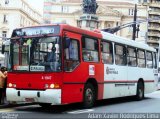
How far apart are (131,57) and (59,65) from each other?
256 inches

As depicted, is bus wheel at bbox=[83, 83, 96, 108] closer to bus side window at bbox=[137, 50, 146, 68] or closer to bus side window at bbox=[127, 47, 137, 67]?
bus side window at bbox=[127, 47, 137, 67]

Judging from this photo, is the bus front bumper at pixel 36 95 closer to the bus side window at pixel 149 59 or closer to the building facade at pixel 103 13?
the bus side window at pixel 149 59

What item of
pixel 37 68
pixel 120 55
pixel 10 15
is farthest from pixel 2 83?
pixel 10 15

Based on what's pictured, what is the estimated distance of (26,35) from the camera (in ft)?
50.6

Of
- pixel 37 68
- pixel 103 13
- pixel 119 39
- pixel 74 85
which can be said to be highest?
pixel 103 13

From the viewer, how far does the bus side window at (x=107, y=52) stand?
57.4 feet

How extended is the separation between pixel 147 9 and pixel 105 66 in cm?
10273

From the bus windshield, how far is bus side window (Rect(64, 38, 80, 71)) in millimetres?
353

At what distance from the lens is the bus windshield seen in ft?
48.0

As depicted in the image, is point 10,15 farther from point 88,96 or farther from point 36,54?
point 36,54

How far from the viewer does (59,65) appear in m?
14.5

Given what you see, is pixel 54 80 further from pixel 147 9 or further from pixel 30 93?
pixel 147 9

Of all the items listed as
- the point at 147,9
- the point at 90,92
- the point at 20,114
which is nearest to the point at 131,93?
the point at 90,92

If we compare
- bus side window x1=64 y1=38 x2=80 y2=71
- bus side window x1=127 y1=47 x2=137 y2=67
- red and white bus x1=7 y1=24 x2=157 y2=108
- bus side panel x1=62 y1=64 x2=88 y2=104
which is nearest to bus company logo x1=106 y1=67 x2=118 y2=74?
red and white bus x1=7 y1=24 x2=157 y2=108
